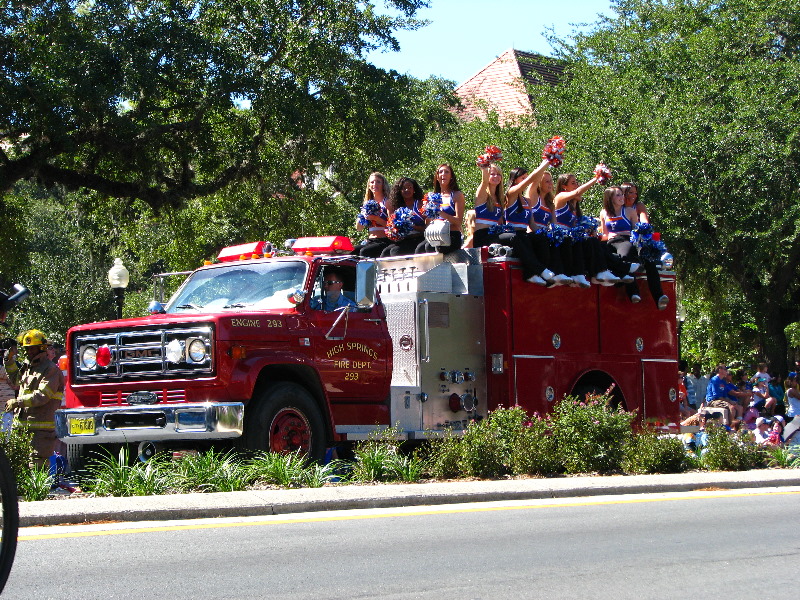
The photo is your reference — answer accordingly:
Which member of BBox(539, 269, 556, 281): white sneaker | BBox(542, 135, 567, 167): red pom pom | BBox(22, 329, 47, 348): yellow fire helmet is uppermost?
BBox(542, 135, 567, 167): red pom pom

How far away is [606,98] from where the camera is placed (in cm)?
2970

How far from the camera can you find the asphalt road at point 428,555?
656 centimetres

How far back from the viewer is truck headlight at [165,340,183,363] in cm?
1148

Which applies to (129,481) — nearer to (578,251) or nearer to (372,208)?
(372,208)

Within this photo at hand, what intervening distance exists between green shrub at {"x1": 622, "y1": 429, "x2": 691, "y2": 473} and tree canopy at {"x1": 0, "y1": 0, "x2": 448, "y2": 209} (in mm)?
11874

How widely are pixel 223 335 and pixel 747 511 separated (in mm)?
5084

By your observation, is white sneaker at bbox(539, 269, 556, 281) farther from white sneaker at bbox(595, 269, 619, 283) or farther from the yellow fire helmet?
the yellow fire helmet

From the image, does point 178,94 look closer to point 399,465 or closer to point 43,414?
point 43,414

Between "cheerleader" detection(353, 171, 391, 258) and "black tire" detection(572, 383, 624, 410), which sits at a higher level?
"cheerleader" detection(353, 171, 391, 258)

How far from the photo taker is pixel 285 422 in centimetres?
1191

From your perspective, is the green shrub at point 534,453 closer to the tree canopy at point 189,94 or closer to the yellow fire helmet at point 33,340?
the yellow fire helmet at point 33,340

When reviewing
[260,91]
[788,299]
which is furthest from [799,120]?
[260,91]

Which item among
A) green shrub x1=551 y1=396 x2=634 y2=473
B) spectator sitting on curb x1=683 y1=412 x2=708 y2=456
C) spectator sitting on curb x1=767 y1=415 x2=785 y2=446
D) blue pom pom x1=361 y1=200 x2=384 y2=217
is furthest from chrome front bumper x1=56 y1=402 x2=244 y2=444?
spectator sitting on curb x1=767 y1=415 x2=785 y2=446

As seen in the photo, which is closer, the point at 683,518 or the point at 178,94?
the point at 683,518
